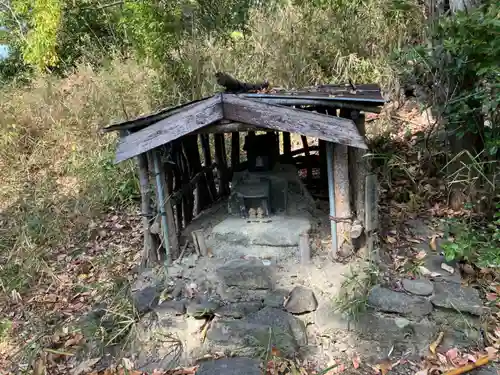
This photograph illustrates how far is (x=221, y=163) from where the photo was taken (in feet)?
19.1

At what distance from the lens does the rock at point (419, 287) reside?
392 cm

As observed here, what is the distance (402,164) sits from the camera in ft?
19.1

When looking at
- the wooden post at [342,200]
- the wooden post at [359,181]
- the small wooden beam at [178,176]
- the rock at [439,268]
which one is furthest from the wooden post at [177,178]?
the rock at [439,268]

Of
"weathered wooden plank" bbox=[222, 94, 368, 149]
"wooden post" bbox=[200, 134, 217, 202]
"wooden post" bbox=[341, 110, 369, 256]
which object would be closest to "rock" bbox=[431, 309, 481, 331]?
"wooden post" bbox=[341, 110, 369, 256]

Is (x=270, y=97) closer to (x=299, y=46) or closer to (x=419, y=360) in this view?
(x=419, y=360)

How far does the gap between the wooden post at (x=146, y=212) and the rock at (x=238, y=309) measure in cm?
105

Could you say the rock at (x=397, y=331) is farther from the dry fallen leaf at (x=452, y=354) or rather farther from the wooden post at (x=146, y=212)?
the wooden post at (x=146, y=212)

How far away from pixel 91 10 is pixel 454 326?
10539 millimetres

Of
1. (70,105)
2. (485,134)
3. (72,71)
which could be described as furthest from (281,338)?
(72,71)

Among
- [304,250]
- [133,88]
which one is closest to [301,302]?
[304,250]

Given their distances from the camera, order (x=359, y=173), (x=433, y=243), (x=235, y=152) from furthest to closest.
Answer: (x=235, y=152) → (x=433, y=243) → (x=359, y=173)

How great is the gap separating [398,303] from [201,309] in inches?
70.4

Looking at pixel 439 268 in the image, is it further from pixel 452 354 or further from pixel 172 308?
pixel 172 308

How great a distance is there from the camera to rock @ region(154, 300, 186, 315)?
4027 millimetres
